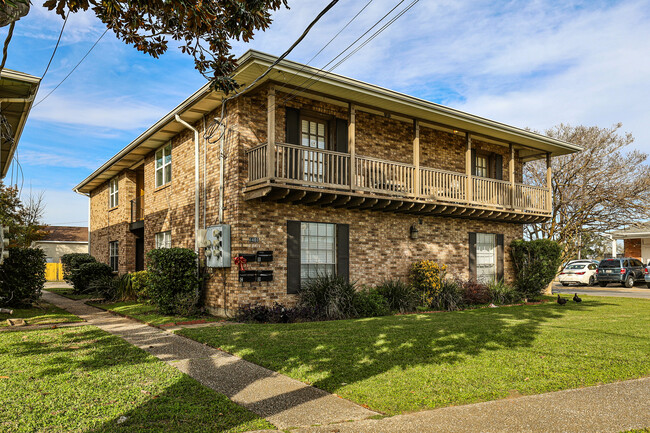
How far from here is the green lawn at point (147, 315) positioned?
1058 cm

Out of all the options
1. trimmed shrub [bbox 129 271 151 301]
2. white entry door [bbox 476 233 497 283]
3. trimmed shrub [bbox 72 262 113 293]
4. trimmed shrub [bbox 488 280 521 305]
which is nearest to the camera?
trimmed shrub [bbox 129 271 151 301]

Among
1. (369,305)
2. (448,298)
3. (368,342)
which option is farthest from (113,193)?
(368,342)

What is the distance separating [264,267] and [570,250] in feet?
79.5

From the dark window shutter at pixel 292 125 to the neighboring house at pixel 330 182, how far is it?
3 centimetres

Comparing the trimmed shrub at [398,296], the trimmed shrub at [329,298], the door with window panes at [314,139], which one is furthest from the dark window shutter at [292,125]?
the trimmed shrub at [398,296]

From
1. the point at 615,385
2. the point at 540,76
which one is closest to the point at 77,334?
the point at 615,385

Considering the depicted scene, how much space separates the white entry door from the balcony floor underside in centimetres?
75

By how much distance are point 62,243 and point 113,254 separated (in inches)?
1053

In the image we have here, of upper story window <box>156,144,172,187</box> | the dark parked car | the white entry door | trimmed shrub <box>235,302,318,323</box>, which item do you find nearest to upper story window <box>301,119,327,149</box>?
trimmed shrub <box>235,302,318,323</box>

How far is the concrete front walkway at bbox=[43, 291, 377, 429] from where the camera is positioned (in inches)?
173

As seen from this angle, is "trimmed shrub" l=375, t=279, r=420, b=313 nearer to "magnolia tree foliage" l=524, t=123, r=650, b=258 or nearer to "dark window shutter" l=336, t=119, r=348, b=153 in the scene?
"dark window shutter" l=336, t=119, r=348, b=153

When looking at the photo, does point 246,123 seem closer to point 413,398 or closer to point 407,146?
point 407,146

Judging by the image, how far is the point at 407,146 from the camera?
14758mm

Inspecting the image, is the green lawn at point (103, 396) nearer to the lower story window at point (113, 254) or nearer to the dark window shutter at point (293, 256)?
the dark window shutter at point (293, 256)
